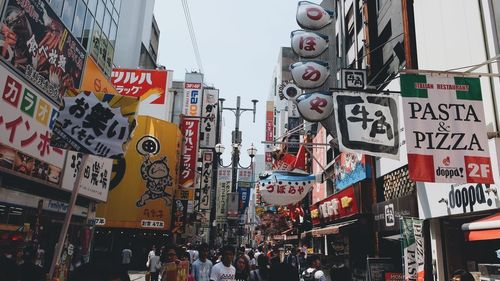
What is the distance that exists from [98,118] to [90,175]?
31.1 feet

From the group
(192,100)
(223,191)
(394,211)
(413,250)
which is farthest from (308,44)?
(223,191)

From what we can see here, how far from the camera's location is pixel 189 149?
32.9 metres

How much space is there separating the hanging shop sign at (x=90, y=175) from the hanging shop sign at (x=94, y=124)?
6.50 metres

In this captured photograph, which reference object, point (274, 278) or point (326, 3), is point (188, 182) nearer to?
point (326, 3)

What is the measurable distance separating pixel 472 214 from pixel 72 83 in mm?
12429

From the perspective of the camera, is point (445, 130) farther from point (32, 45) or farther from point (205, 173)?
point (205, 173)

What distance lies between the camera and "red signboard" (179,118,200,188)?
32531mm

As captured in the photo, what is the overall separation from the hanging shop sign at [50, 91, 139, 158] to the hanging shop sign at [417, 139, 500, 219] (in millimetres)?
7032

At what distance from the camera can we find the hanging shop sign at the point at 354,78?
46.3 feet

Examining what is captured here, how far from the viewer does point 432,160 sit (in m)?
6.63

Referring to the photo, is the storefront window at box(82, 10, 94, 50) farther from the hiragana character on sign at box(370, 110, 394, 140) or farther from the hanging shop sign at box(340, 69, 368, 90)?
the hiragana character on sign at box(370, 110, 394, 140)

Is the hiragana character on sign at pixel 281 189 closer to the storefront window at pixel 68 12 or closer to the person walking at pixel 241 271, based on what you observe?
the person walking at pixel 241 271

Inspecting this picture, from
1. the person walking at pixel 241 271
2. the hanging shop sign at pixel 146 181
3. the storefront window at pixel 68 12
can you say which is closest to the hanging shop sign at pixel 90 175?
the storefront window at pixel 68 12

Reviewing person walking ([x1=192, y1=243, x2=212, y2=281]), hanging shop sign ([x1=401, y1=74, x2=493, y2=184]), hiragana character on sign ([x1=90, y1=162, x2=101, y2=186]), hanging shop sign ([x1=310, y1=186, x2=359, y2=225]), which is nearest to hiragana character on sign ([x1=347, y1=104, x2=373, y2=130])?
hanging shop sign ([x1=401, y1=74, x2=493, y2=184])
